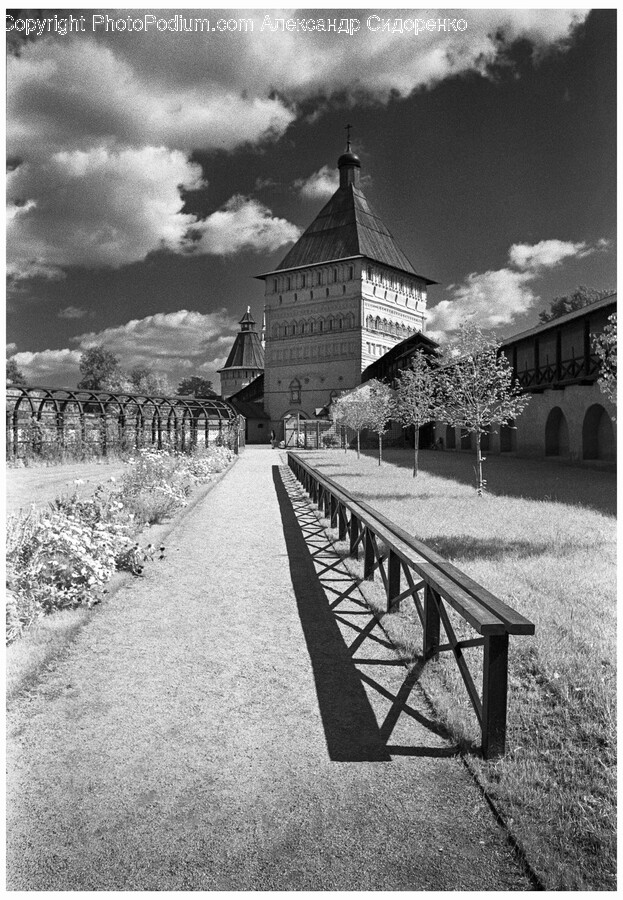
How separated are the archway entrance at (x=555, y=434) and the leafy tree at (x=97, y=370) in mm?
51184

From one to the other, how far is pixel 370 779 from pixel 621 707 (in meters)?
1.14

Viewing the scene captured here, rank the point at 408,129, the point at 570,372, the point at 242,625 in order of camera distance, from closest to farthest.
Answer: the point at 408,129 < the point at 242,625 < the point at 570,372

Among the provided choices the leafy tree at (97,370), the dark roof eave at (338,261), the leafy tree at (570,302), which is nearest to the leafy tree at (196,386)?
the leafy tree at (97,370)

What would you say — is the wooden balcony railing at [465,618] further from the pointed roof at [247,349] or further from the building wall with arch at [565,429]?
the pointed roof at [247,349]

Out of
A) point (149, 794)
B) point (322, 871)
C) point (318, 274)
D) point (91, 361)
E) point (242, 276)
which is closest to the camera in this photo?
point (322, 871)

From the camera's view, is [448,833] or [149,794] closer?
[448,833]

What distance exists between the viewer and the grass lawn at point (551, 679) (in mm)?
2359

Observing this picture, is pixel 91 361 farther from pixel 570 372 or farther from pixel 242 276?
pixel 242 276

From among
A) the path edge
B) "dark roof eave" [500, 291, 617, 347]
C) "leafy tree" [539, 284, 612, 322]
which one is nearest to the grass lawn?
the path edge

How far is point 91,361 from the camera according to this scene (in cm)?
6606

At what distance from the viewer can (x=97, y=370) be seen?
65.5 meters

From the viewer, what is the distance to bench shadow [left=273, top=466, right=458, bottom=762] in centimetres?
306

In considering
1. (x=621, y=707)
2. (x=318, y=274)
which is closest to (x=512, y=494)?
(x=621, y=707)

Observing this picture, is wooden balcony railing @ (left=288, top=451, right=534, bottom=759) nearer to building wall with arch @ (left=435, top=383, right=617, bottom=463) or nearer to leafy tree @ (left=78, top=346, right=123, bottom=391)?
building wall with arch @ (left=435, top=383, right=617, bottom=463)
